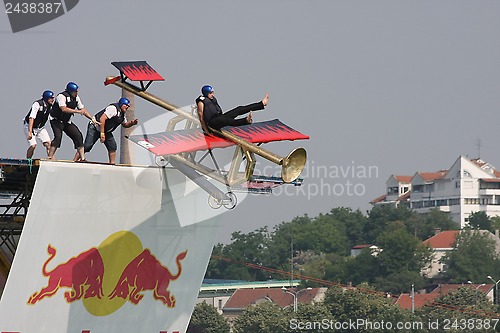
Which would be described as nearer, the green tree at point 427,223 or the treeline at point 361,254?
the treeline at point 361,254

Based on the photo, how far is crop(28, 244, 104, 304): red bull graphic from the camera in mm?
26797

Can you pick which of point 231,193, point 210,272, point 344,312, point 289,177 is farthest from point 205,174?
point 210,272

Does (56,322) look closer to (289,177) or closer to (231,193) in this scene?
(231,193)

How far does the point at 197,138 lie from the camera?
84.0 feet

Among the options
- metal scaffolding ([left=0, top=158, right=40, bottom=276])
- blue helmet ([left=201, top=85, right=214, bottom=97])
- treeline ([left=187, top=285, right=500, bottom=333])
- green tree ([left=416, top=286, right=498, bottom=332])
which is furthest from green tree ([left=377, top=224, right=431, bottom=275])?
blue helmet ([left=201, top=85, right=214, bottom=97])

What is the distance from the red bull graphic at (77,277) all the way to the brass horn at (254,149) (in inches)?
142

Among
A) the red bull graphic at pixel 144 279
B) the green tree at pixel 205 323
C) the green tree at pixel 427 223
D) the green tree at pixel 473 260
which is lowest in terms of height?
the green tree at pixel 205 323

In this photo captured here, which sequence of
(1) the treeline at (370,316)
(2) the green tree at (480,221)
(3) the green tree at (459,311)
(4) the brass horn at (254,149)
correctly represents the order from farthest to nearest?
(2) the green tree at (480,221), (1) the treeline at (370,316), (3) the green tree at (459,311), (4) the brass horn at (254,149)

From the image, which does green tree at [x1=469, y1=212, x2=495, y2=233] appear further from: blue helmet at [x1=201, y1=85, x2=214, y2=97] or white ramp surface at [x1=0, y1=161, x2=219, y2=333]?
blue helmet at [x1=201, y1=85, x2=214, y2=97]

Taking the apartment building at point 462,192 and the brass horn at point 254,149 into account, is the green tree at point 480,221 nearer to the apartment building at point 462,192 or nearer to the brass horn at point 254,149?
the apartment building at point 462,192

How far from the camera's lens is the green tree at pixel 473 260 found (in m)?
126

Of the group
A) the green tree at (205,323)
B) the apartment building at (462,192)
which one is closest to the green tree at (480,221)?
the apartment building at (462,192)

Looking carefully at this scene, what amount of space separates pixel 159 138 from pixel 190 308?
5.58 metres

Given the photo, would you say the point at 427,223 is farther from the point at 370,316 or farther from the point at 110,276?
the point at 110,276
